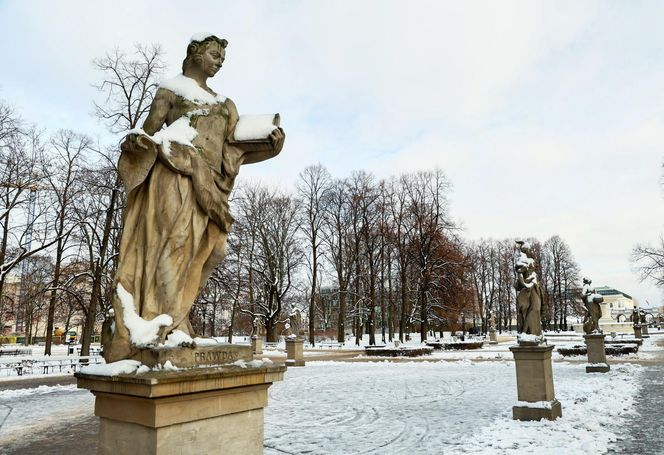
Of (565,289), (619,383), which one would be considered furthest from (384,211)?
(565,289)

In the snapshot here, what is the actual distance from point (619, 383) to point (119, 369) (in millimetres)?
14526

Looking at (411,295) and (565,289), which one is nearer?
(411,295)

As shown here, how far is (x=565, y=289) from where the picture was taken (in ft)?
196

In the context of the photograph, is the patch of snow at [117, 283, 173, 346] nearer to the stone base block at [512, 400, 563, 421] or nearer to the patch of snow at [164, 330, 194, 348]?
the patch of snow at [164, 330, 194, 348]

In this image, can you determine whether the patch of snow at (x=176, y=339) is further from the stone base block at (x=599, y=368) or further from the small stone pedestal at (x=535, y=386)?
the stone base block at (x=599, y=368)

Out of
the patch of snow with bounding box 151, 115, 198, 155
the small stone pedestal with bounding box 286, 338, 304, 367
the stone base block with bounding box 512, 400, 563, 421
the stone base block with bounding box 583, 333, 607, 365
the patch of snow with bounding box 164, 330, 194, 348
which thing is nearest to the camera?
the patch of snow with bounding box 164, 330, 194, 348

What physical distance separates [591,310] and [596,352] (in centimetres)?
214

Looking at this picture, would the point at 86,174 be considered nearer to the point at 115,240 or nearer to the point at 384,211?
the point at 115,240

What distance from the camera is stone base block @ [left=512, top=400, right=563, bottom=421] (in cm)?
830

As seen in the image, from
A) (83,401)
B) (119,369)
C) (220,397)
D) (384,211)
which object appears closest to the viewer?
(119,369)

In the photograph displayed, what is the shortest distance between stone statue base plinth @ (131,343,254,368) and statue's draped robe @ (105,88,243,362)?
15cm

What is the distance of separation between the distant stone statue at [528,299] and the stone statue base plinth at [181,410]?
306 inches

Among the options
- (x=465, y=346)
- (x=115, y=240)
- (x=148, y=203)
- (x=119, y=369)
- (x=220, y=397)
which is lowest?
(x=465, y=346)

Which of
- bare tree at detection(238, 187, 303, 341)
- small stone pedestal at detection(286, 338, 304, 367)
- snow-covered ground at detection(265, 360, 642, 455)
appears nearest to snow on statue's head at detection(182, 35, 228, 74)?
snow-covered ground at detection(265, 360, 642, 455)
